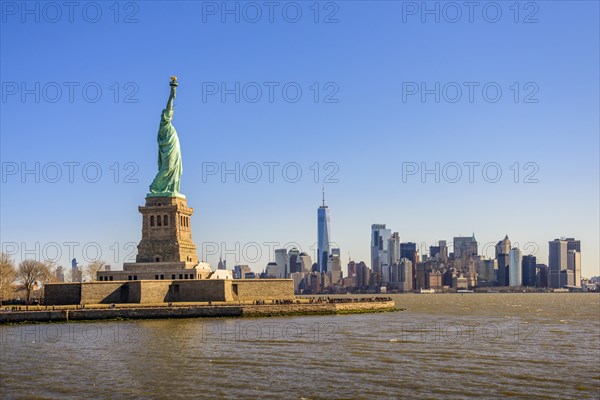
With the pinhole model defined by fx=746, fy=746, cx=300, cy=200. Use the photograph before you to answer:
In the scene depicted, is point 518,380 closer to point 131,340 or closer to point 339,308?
point 131,340

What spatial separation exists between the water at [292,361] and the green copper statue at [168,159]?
29.2m

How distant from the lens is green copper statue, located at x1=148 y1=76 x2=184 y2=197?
340ft

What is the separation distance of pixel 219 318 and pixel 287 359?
35.5 m

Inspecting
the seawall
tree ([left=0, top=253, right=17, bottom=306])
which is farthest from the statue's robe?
tree ([left=0, top=253, right=17, bottom=306])

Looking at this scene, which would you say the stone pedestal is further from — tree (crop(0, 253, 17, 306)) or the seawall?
tree (crop(0, 253, 17, 306))

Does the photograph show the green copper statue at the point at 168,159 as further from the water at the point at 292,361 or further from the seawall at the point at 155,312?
the water at the point at 292,361

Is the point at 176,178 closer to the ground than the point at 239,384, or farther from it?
Answer: farther from it

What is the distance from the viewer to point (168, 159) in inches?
4112

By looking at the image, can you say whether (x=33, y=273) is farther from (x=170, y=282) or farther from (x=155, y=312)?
(x=155, y=312)

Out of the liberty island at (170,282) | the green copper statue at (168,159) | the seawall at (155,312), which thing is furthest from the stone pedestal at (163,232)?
the seawall at (155,312)

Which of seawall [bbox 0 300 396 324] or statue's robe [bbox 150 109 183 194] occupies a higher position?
statue's robe [bbox 150 109 183 194]

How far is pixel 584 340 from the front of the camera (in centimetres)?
6762

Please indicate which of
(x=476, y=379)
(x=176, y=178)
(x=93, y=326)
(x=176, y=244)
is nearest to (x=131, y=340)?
(x=93, y=326)

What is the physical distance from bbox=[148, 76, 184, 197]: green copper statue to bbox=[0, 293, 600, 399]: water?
95.7 feet
